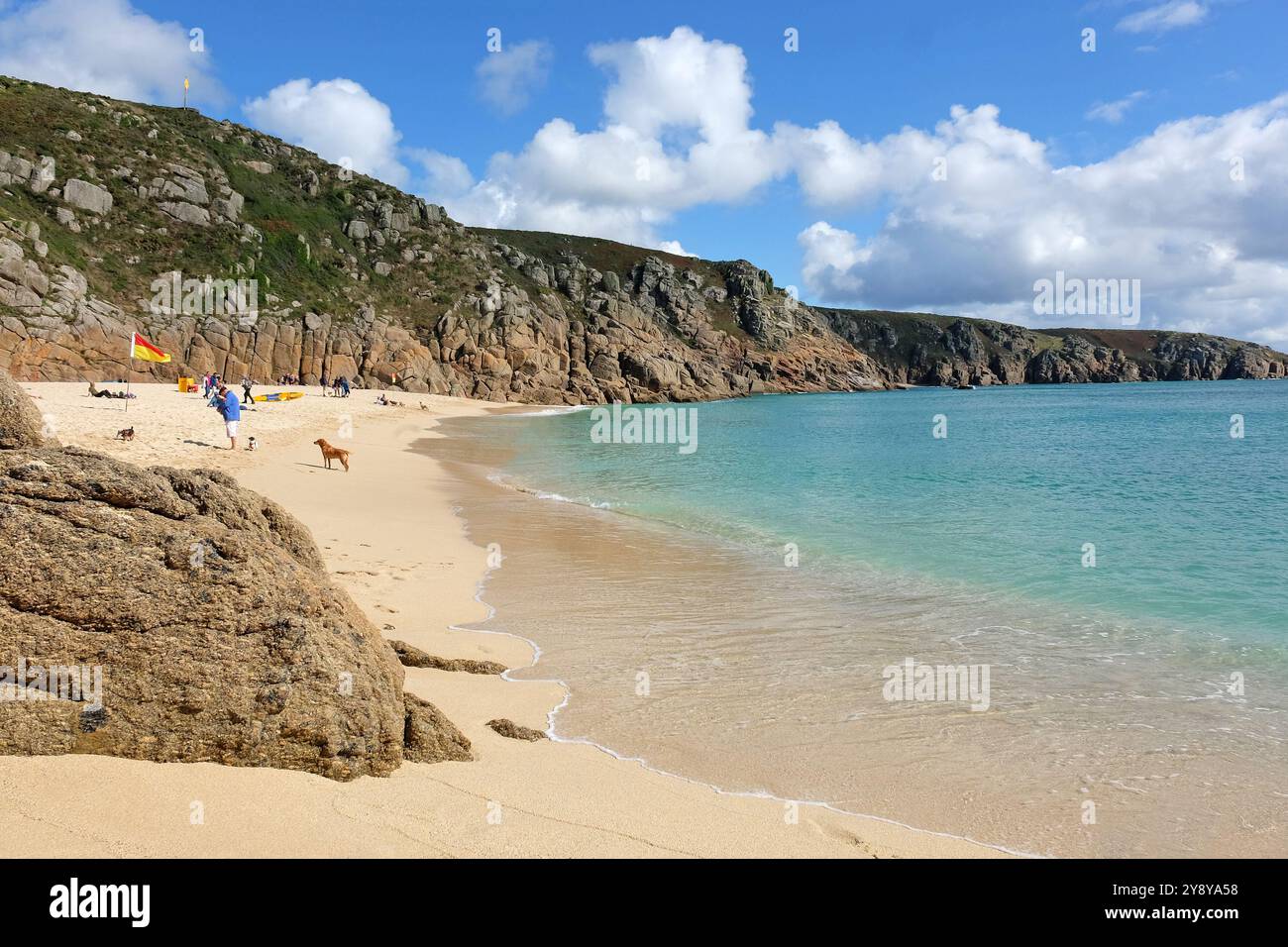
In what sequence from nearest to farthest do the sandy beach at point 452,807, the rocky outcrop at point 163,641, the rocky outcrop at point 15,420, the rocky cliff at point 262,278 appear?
the sandy beach at point 452,807, the rocky outcrop at point 163,641, the rocky outcrop at point 15,420, the rocky cliff at point 262,278

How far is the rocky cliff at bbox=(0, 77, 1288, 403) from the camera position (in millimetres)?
56594

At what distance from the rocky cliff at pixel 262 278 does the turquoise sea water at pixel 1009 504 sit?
33.6 m

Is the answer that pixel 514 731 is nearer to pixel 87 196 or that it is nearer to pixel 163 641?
pixel 163 641

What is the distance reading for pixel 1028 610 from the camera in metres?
11.2

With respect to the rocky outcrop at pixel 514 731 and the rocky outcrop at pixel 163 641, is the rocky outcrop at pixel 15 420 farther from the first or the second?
the rocky outcrop at pixel 514 731

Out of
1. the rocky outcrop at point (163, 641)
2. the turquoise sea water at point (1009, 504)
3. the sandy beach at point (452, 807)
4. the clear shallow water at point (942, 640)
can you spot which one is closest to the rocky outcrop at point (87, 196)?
the turquoise sea water at point (1009, 504)

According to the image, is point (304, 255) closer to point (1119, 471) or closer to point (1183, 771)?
point (1119, 471)

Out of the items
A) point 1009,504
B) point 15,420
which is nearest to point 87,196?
point 1009,504

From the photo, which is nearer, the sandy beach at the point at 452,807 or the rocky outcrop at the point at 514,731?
the sandy beach at the point at 452,807

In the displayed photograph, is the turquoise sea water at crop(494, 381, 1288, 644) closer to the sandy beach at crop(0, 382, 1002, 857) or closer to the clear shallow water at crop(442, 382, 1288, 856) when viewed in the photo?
the clear shallow water at crop(442, 382, 1288, 856)

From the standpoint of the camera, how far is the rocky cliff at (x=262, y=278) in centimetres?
5659

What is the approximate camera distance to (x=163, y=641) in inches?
174

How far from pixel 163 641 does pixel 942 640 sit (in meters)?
8.40

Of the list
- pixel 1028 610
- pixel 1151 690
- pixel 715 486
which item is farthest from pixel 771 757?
pixel 715 486
